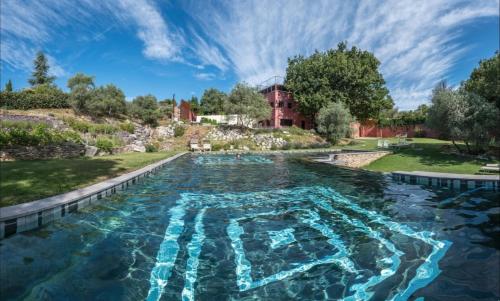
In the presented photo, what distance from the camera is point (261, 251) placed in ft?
15.2

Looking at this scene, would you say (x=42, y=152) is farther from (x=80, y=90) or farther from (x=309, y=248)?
(x=80, y=90)

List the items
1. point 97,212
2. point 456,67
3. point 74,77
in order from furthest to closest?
point 74,77 → point 456,67 → point 97,212

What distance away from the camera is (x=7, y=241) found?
4297 mm

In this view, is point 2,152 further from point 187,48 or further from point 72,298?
point 187,48

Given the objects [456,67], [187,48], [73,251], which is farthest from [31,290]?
[456,67]

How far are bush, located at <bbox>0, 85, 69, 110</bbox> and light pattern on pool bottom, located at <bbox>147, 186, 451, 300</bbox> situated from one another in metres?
29.8

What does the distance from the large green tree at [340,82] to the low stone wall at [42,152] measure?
2944 centimetres

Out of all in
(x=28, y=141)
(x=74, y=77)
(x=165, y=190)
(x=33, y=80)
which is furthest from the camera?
(x=33, y=80)

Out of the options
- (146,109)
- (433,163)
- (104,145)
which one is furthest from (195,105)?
(433,163)

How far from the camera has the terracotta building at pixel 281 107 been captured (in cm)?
4238

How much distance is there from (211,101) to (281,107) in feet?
76.4

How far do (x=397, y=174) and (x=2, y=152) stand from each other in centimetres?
1814

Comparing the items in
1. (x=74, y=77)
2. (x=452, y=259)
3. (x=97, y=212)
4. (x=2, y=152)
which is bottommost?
(x=452, y=259)

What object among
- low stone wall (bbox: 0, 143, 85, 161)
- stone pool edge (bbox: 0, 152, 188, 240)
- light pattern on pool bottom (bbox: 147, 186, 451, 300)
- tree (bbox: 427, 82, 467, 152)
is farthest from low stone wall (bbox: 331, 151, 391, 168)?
low stone wall (bbox: 0, 143, 85, 161)
